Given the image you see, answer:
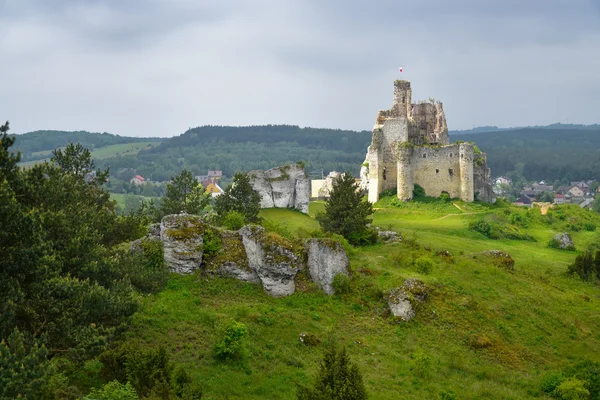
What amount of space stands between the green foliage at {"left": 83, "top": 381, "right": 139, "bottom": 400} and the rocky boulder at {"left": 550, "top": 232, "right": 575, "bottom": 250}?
4557 cm

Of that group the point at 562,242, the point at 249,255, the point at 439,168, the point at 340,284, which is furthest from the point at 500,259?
the point at 439,168

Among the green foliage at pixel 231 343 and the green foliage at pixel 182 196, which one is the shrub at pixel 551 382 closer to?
the green foliage at pixel 231 343

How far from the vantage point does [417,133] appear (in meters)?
68.2

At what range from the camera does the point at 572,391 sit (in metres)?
23.1

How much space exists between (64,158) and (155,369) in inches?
747

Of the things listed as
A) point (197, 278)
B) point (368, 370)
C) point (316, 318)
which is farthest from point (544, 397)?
point (197, 278)

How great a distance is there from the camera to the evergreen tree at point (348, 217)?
41.0 meters

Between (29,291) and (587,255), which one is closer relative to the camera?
(29,291)

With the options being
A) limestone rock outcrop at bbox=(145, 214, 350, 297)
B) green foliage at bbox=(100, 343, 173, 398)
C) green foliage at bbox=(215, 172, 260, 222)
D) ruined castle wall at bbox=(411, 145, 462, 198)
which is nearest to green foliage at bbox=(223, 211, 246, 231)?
limestone rock outcrop at bbox=(145, 214, 350, 297)

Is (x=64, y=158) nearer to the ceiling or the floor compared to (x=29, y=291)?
nearer to the ceiling

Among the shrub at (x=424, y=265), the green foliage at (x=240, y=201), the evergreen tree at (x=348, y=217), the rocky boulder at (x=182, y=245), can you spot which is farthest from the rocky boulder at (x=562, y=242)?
the rocky boulder at (x=182, y=245)

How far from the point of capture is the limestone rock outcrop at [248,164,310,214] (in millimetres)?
55594

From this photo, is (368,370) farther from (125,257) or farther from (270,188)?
(270,188)

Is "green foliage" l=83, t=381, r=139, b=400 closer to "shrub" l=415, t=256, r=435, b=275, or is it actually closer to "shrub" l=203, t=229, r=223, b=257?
"shrub" l=203, t=229, r=223, b=257
